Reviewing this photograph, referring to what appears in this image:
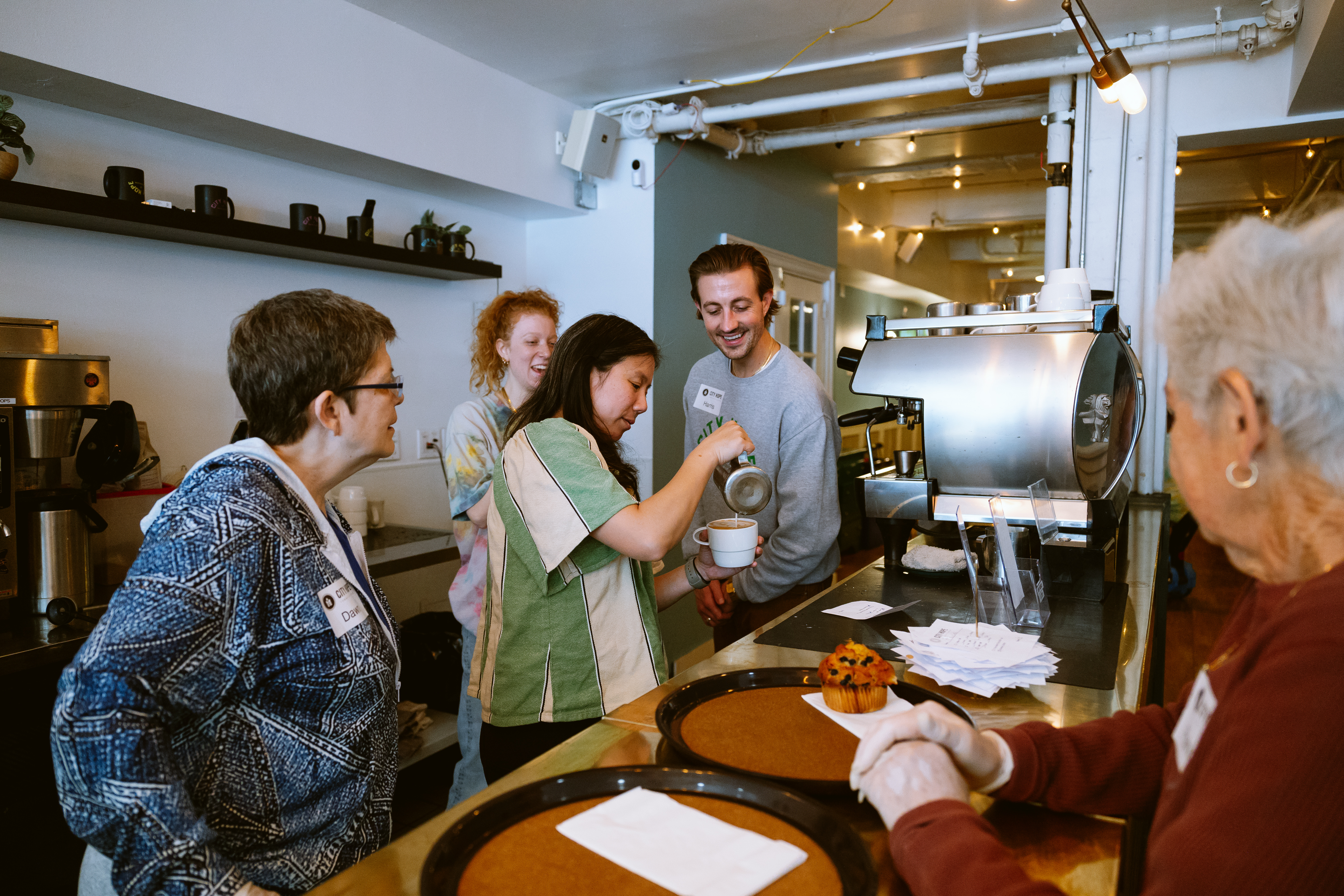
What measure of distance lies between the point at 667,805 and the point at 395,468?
3.20 metres

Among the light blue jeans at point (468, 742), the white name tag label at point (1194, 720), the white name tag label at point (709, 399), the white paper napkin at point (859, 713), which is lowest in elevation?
the light blue jeans at point (468, 742)

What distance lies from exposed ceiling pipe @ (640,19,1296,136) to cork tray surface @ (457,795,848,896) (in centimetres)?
358

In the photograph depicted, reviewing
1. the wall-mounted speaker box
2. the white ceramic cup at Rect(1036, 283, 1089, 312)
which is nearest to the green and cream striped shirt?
the white ceramic cup at Rect(1036, 283, 1089, 312)

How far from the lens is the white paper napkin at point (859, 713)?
1112mm

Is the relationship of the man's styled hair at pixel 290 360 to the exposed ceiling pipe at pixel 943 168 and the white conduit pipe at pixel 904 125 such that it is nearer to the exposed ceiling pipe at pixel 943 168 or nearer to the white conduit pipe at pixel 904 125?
the white conduit pipe at pixel 904 125

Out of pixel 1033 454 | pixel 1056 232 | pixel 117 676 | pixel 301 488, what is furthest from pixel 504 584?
pixel 1056 232

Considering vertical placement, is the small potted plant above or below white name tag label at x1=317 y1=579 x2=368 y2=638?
above

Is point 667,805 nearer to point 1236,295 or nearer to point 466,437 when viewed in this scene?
point 1236,295

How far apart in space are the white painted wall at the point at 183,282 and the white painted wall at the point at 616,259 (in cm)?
72

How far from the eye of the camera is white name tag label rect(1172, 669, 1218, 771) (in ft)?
2.50

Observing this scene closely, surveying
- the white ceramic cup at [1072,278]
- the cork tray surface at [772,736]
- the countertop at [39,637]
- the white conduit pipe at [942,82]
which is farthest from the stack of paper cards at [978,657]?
the white conduit pipe at [942,82]

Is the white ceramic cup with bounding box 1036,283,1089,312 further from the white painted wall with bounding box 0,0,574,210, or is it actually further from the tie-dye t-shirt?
the white painted wall with bounding box 0,0,574,210

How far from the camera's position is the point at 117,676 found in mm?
931

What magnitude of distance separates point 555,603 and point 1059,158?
11.0ft
